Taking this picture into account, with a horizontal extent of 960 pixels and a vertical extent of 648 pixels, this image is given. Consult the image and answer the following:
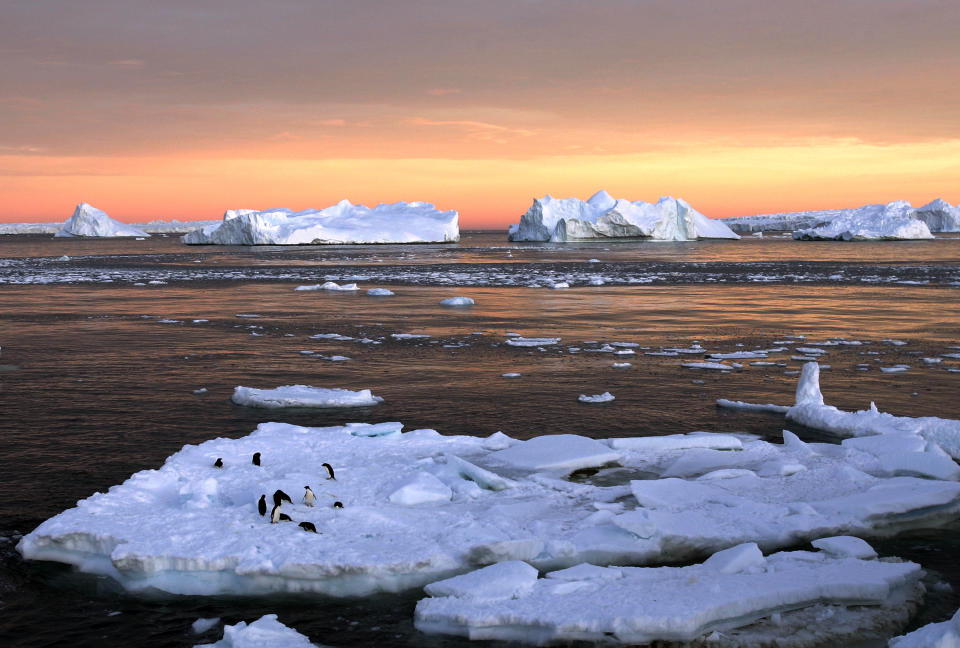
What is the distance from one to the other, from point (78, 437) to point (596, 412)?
544 centimetres

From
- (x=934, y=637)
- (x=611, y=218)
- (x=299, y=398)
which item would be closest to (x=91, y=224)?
(x=611, y=218)

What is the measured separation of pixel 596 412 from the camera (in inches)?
372

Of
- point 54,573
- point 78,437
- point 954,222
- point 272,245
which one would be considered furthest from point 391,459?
point 954,222

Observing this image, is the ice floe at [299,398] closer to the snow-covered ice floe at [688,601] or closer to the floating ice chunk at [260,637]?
the snow-covered ice floe at [688,601]

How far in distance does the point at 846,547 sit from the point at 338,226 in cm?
6682

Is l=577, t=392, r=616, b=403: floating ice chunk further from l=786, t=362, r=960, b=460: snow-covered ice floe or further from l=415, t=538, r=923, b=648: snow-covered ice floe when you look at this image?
l=415, t=538, r=923, b=648: snow-covered ice floe

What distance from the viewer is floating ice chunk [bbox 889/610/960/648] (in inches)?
159

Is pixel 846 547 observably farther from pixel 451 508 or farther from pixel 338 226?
pixel 338 226

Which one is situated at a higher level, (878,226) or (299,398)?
(878,226)

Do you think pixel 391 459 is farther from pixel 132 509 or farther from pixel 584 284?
pixel 584 284

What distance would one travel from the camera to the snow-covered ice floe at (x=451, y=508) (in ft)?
16.8

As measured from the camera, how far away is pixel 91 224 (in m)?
102

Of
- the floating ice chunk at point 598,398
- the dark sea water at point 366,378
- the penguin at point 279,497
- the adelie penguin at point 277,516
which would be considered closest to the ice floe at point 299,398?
the dark sea water at point 366,378

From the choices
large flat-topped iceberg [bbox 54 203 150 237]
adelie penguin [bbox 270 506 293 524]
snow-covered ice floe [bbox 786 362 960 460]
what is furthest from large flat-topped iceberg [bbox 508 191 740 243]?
adelie penguin [bbox 270 506 293 524]
